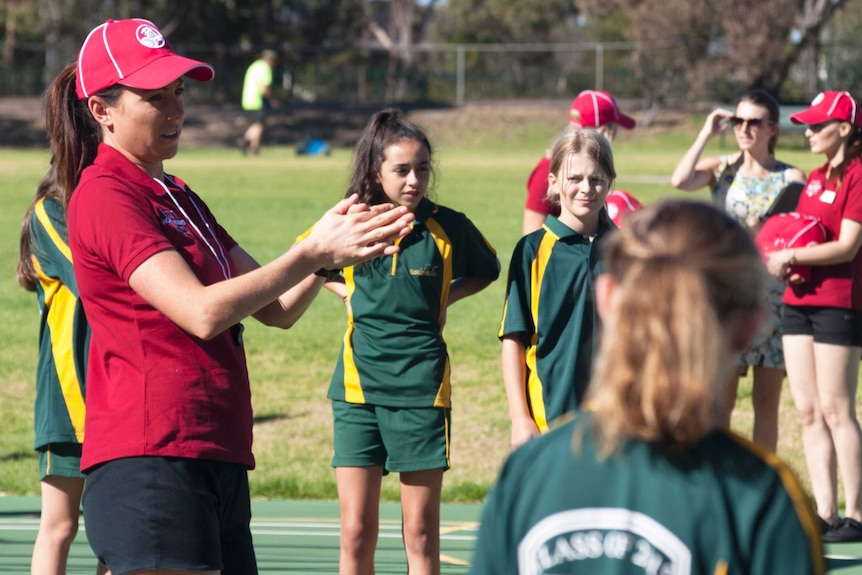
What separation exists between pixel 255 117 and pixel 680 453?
129ft

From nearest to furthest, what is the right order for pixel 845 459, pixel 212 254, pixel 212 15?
pixel 212 254, pixel 845 459, pixel 212 15

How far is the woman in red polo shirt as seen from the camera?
9.44 ft

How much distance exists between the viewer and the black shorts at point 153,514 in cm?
294

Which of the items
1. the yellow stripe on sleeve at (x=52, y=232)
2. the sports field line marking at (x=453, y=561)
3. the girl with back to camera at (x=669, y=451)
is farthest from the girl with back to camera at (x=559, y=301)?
the girl with back to camera at (x=669, y=451)

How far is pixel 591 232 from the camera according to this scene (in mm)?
4641

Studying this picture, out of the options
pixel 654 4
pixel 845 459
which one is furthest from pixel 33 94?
pixel 845 459

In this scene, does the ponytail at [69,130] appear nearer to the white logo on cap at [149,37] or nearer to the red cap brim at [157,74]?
the white logo on cap at [149,37]

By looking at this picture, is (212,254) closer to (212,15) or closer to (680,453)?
(680,453)

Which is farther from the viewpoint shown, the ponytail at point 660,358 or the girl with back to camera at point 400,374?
the girl with back to camera at point 400,374

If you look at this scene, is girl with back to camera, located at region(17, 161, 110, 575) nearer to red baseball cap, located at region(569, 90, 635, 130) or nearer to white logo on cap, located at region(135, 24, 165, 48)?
white logo on cap, located at region(135, 24, 165, 48)

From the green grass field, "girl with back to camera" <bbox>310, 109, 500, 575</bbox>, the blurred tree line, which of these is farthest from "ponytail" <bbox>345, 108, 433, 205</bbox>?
the blurred tree line

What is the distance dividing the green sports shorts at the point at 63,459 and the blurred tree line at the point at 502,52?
41.2 meters

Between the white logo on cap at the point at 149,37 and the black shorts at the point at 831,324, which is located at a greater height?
the white logo on cap at the point at 149,37

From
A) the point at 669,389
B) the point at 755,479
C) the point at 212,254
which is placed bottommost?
the point at 755,479
